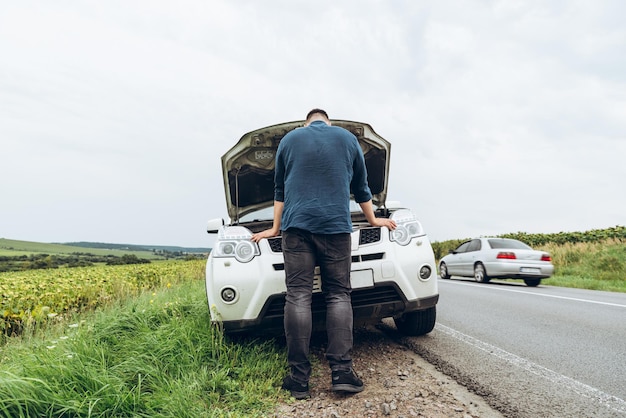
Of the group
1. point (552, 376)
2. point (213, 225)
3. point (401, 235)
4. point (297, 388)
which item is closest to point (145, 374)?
point (297, 388)

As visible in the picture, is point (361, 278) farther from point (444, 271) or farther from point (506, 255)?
point (444, 271)

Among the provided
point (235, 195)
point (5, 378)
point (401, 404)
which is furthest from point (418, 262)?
point (5, 378)

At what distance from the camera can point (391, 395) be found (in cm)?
264

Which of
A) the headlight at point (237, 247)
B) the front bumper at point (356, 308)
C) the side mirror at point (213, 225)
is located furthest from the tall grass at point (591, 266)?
the headlight at point (237, 247)

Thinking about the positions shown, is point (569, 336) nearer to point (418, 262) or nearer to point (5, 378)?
point (418, 262)

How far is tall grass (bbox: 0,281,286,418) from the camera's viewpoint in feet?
7.40

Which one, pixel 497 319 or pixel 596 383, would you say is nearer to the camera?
pixel 596 383

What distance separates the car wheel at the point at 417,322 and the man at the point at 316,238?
1384mm

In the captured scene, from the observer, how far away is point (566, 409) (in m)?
2.43

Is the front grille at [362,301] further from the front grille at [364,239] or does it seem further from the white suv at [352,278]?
the front grille at [364,239]

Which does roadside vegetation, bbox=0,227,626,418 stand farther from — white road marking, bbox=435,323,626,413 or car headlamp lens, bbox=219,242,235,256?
white road marking, bbox=435,323,626,413

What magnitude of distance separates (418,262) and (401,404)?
1.22m

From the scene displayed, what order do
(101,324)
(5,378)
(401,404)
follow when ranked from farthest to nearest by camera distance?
(101,324)
(401,404)
(5,378)

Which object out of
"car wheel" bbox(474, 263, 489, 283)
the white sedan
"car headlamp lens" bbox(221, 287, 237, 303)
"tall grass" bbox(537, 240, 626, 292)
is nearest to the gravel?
"car headlamp lens" bbox(221, 287, 237, 303)
